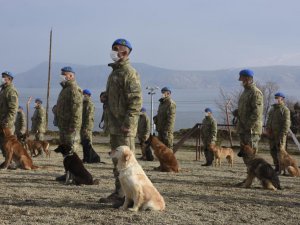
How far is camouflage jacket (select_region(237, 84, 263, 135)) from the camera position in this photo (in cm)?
968

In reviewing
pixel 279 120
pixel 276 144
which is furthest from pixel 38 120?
pixel 279 120

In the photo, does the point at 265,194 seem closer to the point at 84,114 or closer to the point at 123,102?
the point at 123,102

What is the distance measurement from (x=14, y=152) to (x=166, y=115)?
15.2 ft

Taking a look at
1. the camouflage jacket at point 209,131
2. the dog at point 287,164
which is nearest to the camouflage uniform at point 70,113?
the dog at point 287,164

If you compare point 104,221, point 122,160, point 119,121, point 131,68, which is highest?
point 131,68

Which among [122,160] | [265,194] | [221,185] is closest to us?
[122,160]

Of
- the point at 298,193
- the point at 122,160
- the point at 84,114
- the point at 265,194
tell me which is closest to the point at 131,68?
the point at 122,160

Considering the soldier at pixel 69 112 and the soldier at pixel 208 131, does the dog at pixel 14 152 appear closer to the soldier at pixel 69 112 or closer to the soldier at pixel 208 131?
the soldier at pixel 69 112

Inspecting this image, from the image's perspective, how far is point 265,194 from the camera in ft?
28.3

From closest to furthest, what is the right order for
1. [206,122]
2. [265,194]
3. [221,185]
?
[265,194] < [221,185] < [206,122]

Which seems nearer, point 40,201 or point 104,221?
point 104,221

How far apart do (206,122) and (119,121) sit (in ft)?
32.6

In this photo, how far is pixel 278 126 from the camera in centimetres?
1304

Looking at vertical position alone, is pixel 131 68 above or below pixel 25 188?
above
